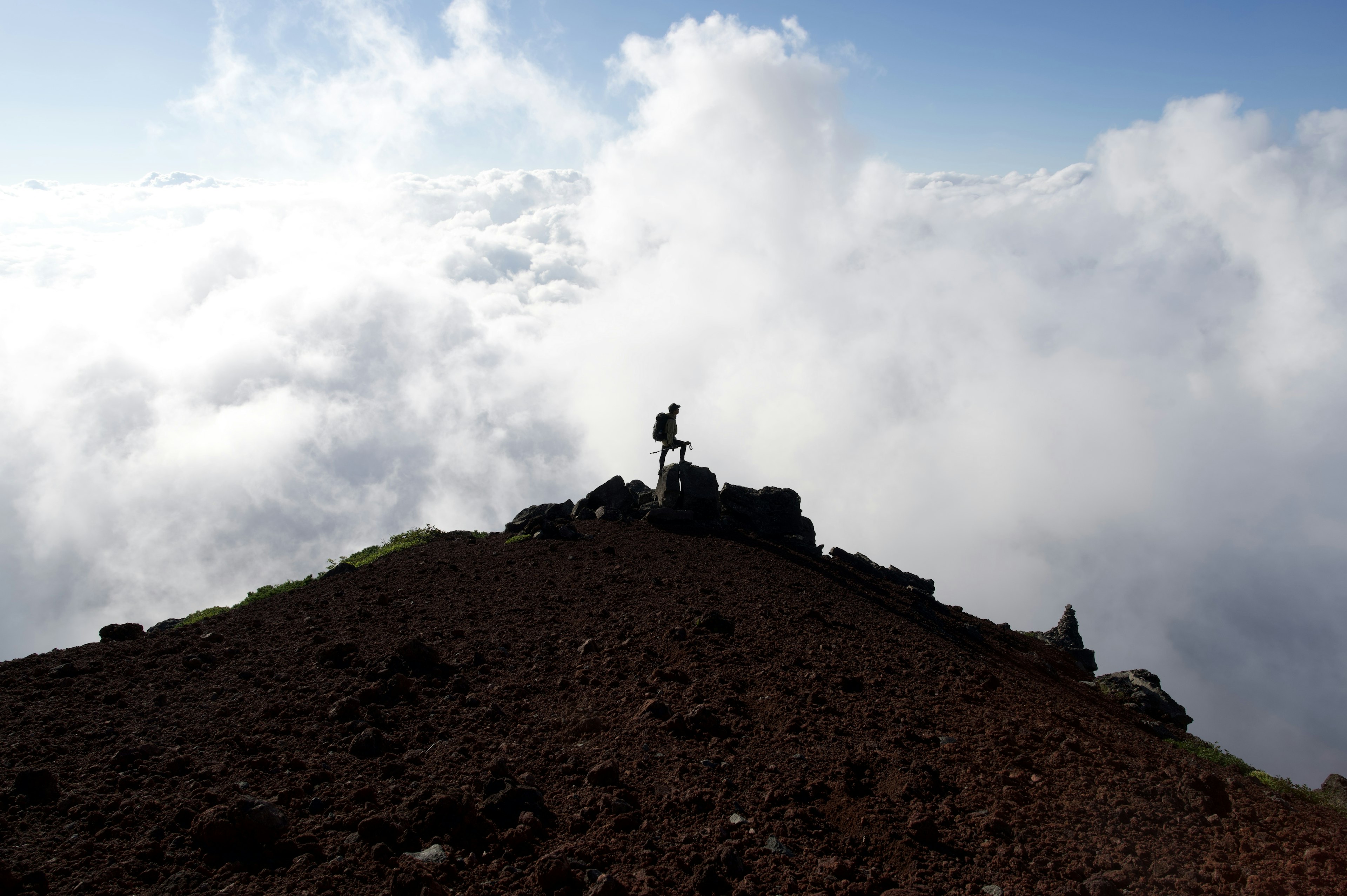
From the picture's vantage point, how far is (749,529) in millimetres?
20781

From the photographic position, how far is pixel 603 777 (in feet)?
28.0

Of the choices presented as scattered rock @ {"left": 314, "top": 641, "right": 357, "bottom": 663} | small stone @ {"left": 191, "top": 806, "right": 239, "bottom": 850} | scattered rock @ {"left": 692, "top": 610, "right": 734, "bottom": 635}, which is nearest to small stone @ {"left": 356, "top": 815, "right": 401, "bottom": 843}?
small stone @ {"left": 191, "top": 806, "right": 239, "bottom": 850}

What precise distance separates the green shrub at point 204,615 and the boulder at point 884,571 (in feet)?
47.4

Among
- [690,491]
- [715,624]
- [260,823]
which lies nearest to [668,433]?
[690,491]

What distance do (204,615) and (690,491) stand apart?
37.8 feet

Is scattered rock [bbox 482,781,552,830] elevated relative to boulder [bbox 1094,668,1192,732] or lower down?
lower down

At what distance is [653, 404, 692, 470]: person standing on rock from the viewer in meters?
21.6

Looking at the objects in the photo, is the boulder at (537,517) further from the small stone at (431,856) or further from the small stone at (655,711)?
the small stone at (431,856)

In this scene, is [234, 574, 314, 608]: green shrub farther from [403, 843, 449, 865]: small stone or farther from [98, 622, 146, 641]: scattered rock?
[403, 843, 449, 865]: small stone

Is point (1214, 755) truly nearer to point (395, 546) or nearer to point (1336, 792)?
point (1336, 792)

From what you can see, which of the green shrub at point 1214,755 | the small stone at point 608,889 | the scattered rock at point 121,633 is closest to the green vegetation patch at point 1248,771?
the green shrub at point 1214,755

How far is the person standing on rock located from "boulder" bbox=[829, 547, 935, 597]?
16.5ft

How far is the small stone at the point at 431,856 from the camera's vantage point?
7184mm

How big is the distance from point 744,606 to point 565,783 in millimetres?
6442
